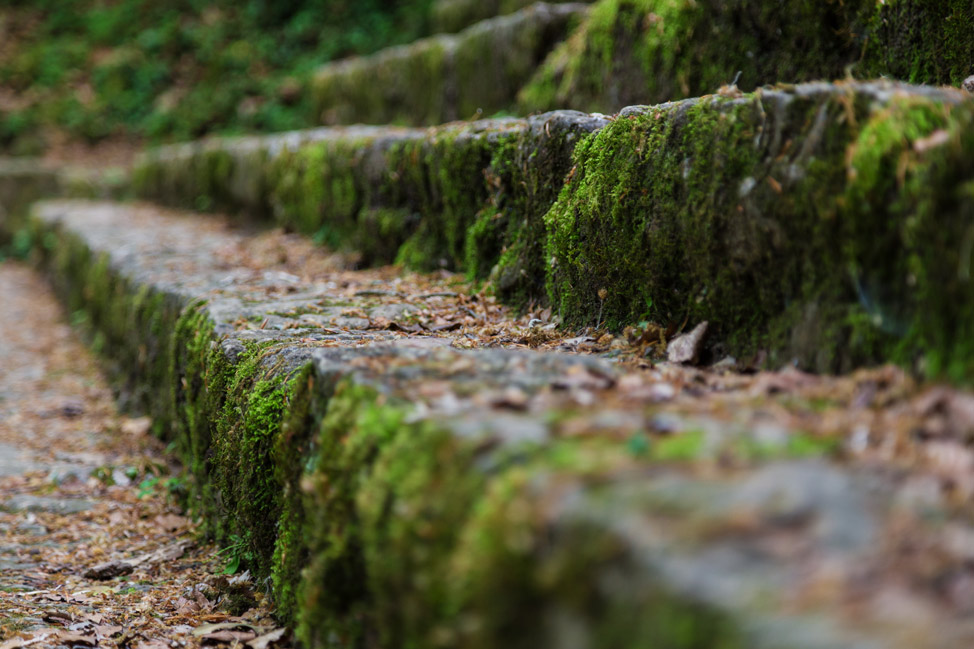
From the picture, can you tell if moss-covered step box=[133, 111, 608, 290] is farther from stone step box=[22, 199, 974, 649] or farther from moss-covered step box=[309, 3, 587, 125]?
stone step box=[22, 199, 974, 649]

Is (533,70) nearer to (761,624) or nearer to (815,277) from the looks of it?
(815,277)

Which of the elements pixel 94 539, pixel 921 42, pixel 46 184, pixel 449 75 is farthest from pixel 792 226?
pixel 46 184

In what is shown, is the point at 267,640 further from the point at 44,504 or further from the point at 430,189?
the point at 430,189

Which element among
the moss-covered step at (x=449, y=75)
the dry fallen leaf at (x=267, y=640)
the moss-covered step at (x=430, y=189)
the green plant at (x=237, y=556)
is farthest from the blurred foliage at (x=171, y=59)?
the dry fallen leaf at (x=267, y=640)

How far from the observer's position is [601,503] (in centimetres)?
109

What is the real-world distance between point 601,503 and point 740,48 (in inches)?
114

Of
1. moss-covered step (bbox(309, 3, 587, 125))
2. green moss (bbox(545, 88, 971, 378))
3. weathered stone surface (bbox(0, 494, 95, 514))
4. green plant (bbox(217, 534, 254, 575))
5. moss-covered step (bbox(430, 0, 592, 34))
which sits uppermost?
moss-covered step (bbox(430, 0, 592, 34))

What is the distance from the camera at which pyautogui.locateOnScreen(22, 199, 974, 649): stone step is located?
948mm

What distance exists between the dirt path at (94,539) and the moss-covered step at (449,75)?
9.09ft

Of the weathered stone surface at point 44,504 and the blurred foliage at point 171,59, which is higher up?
the blurred foliage at point 171,59

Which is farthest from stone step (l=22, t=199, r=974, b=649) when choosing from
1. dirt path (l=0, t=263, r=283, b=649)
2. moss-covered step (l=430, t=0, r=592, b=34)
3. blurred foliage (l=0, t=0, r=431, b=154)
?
blurred foliage (l=0, t=0, r=431, b=154)

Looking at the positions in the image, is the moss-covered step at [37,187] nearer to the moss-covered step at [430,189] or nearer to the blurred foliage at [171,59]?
the blurred foliage at [171,59]

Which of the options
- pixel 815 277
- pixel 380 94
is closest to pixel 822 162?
pixel 815 277

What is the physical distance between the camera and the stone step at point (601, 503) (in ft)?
3.11
